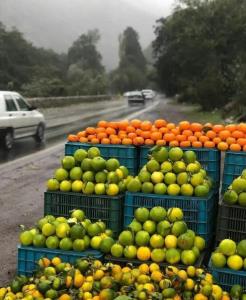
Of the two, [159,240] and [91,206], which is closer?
[159,240]

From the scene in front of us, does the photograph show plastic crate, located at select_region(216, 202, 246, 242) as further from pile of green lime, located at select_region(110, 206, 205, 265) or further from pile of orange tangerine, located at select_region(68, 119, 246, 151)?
pile of orange tangerine, located at select_region(68, 119, 246, 151)

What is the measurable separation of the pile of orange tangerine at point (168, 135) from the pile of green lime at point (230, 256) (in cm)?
220

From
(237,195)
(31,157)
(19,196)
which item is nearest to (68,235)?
(237,195)

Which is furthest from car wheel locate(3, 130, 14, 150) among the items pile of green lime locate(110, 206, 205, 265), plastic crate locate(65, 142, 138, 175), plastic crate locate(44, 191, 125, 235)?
pile of green lime locate(110, 206, 205, 265)

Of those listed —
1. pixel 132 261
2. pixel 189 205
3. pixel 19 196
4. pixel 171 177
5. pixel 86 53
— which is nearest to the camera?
pixel 132 261

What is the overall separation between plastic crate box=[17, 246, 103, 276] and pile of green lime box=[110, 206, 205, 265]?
0.23 metres

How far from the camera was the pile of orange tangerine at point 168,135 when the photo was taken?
22.4 ft

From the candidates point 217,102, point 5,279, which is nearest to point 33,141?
point 5,279

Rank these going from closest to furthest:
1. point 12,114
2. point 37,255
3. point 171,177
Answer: point 37,255 → point 171,177 → point 12,114

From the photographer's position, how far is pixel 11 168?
13789 millimetres

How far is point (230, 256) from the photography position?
4625 millimetres

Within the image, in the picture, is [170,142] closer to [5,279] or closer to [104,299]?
[5,279]

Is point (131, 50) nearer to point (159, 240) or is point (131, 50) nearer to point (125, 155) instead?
point (125, 155)

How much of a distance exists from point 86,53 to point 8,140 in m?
137
